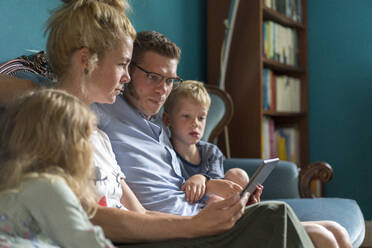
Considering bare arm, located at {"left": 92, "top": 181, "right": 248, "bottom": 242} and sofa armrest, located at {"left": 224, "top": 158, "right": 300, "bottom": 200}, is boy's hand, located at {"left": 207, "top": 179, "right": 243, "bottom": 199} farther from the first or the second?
sofa armrest, located at {"left": 224, "top": 158, "right": 300, "bottom": 200}

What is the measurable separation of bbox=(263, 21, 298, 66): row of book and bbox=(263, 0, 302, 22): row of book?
0.32 feet

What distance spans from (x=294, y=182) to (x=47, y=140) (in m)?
1.60

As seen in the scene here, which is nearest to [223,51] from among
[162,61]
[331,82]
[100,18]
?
[331,82]

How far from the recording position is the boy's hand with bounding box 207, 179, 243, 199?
1.52 m

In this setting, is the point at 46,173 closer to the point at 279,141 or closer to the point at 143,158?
the point at 143,158

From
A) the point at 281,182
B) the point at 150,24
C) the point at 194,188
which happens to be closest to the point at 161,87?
the point at 194,188

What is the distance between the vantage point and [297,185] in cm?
223

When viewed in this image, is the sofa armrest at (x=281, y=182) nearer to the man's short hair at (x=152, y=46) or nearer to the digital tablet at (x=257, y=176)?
the man's short hair at (x=152, y=46)

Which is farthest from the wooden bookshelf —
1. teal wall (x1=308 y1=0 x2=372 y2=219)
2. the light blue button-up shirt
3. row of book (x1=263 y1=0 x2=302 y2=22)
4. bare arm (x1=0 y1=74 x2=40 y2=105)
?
bare arm (x1=0 y1=74 x2=40 y2=105)

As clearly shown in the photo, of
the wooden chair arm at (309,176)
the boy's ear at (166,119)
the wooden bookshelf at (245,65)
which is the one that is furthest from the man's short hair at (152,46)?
the wooden bookshelf at (245,65)

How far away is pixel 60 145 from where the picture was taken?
857mm

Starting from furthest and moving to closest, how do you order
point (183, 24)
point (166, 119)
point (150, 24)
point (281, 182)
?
point (183, 24)
point (150, 24)
point (281, 182)
point (166, 119)

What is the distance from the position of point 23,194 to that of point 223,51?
86.2 inches

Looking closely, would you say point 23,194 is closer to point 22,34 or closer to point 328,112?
point 22,34
